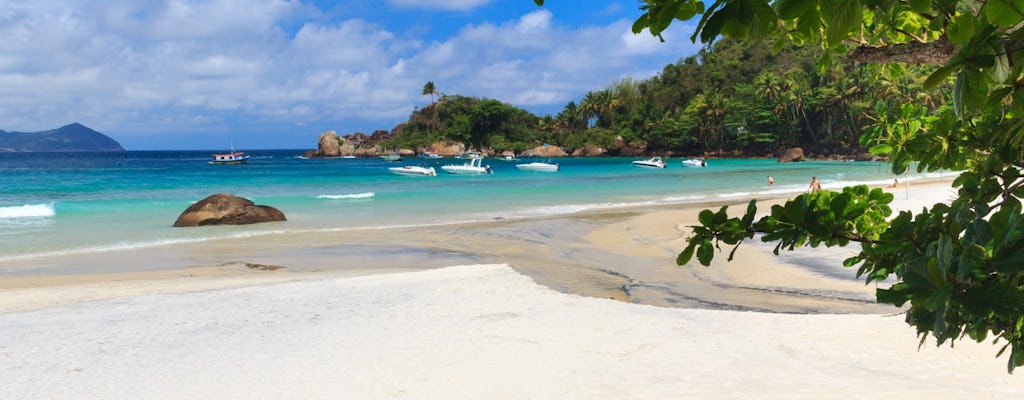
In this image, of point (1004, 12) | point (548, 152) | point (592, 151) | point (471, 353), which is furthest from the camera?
point (548, 152)

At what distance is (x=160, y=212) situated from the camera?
90.6 feet

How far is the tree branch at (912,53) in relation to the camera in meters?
2.27

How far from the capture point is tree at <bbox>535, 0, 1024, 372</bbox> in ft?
4.27

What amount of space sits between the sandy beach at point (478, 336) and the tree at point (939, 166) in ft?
10.5

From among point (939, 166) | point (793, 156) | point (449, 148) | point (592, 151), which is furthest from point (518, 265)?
point (449, 148)

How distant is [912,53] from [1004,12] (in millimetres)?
1307

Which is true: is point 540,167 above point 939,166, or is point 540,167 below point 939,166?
below

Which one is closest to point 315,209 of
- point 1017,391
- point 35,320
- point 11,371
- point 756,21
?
point 35,320

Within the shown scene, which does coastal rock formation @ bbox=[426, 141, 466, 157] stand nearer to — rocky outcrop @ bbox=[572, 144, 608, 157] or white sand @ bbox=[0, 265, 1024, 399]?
rocky outcrop @ bbox=[572, 144, 608, 157]

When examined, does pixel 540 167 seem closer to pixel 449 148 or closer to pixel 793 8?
pixel 449 148

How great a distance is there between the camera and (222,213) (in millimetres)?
21375

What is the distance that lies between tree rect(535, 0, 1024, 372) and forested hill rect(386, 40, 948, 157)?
6314 cm

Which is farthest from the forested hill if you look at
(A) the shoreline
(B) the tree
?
(B) the tree

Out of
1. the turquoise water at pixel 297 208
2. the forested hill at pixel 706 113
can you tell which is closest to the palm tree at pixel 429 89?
the forested hill at pixel 706 113
